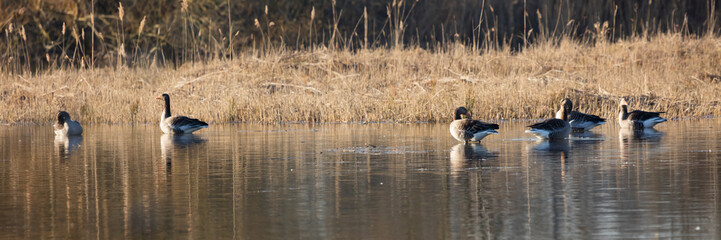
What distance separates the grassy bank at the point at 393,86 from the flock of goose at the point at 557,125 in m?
3.80

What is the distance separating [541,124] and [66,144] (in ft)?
27.4

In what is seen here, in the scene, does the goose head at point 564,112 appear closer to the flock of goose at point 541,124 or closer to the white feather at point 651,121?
the flock of goose at point 541,124

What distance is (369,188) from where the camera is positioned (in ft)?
35.5

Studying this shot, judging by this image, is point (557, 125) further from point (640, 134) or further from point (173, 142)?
point (173, 142)

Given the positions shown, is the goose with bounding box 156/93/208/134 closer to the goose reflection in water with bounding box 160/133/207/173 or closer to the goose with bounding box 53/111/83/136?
the goose reflection in water with bounding box 160/133/207/173

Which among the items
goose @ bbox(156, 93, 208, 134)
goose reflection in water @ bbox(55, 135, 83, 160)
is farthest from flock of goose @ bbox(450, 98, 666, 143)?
goose reflection in water @ bbox(55, 135, 83, 160)

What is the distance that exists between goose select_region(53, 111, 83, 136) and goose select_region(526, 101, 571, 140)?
356 inches

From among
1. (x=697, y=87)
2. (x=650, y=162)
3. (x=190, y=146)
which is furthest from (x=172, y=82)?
(x=650, y=162)

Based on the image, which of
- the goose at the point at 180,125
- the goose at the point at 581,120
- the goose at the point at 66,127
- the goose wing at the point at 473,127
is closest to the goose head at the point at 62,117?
the goose at the point at 66,127

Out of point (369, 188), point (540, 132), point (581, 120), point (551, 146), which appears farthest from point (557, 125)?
point (369, 188)

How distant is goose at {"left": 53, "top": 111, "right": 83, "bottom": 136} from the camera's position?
1963 cm

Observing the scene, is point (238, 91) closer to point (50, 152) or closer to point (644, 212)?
point (50, 152)

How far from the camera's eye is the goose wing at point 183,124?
1967cm

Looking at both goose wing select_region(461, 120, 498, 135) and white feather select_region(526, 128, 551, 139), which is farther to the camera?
white feather select_region(526, 128, 551, 139)
